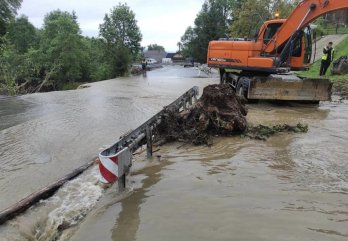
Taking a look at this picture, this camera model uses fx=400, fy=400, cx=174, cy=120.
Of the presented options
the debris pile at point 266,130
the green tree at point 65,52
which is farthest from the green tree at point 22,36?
the debris pile at point 266,130

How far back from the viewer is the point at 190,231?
4.56m

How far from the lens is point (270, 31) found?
49.3ft

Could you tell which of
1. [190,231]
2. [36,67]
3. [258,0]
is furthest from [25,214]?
[36,67]

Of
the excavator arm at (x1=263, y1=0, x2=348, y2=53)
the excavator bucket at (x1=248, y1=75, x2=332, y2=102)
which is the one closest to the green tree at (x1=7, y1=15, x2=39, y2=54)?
the excavator arm at (x1=263, y1=0, x2=348, y2=53)

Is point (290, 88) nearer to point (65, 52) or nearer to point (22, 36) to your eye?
point (65, 52)

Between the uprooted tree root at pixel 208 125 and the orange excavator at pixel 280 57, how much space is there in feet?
12.7

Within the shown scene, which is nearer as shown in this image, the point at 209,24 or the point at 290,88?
the point at 290,88

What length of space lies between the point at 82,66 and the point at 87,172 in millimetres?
57306

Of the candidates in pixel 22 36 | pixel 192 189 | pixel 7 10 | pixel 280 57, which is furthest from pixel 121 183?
pixel 22 36

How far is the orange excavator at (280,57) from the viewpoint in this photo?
13547mm

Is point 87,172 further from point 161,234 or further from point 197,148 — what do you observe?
point 161,234

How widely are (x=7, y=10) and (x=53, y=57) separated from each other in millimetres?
8887

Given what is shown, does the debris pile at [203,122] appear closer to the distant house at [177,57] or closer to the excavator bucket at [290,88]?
the excavator bucket at [290,88]

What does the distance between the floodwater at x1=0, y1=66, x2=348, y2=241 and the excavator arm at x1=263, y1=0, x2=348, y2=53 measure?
3.96 meters
